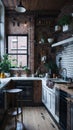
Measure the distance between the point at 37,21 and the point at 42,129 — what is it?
4.20m

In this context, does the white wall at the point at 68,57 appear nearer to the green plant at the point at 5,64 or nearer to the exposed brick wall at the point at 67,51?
the exposed brick wall at the point at 67,51

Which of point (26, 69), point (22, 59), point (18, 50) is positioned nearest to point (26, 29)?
point (18, 50)

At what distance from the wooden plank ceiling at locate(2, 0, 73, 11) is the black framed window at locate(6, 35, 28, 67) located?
43.1 inches

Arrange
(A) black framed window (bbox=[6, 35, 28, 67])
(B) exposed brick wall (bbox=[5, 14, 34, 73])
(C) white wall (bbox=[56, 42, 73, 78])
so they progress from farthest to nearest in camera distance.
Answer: (A) black framed window (bbox=[6, 35, 28, 67]) → (B) exposed brick wall (bbox=[5, 14, 34, 73]) → (C) white wall (bbox=[56, 42, 73, 78])

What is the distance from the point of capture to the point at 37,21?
764 cm

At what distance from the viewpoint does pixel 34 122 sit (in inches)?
204

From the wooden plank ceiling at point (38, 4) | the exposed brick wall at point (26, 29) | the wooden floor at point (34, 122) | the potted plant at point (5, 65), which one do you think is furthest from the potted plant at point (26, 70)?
the wooden plank ceiling at point (38, 4)

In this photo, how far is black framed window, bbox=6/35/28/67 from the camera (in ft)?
25.5

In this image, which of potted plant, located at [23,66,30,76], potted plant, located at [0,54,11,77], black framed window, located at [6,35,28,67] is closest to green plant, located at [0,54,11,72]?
potted plant, located at [0,54,11,77]

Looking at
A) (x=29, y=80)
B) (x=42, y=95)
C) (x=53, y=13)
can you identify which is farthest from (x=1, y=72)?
(x=53, y=13)

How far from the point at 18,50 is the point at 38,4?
186cm

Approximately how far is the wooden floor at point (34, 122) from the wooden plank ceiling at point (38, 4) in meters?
3.26

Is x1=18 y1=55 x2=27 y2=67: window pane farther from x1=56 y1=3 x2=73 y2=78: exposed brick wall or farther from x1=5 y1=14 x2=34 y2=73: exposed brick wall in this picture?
x1=56 y1=3 x2=73 y2=78: exposed brick wall

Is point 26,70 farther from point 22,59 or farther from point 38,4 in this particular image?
point 38,4
